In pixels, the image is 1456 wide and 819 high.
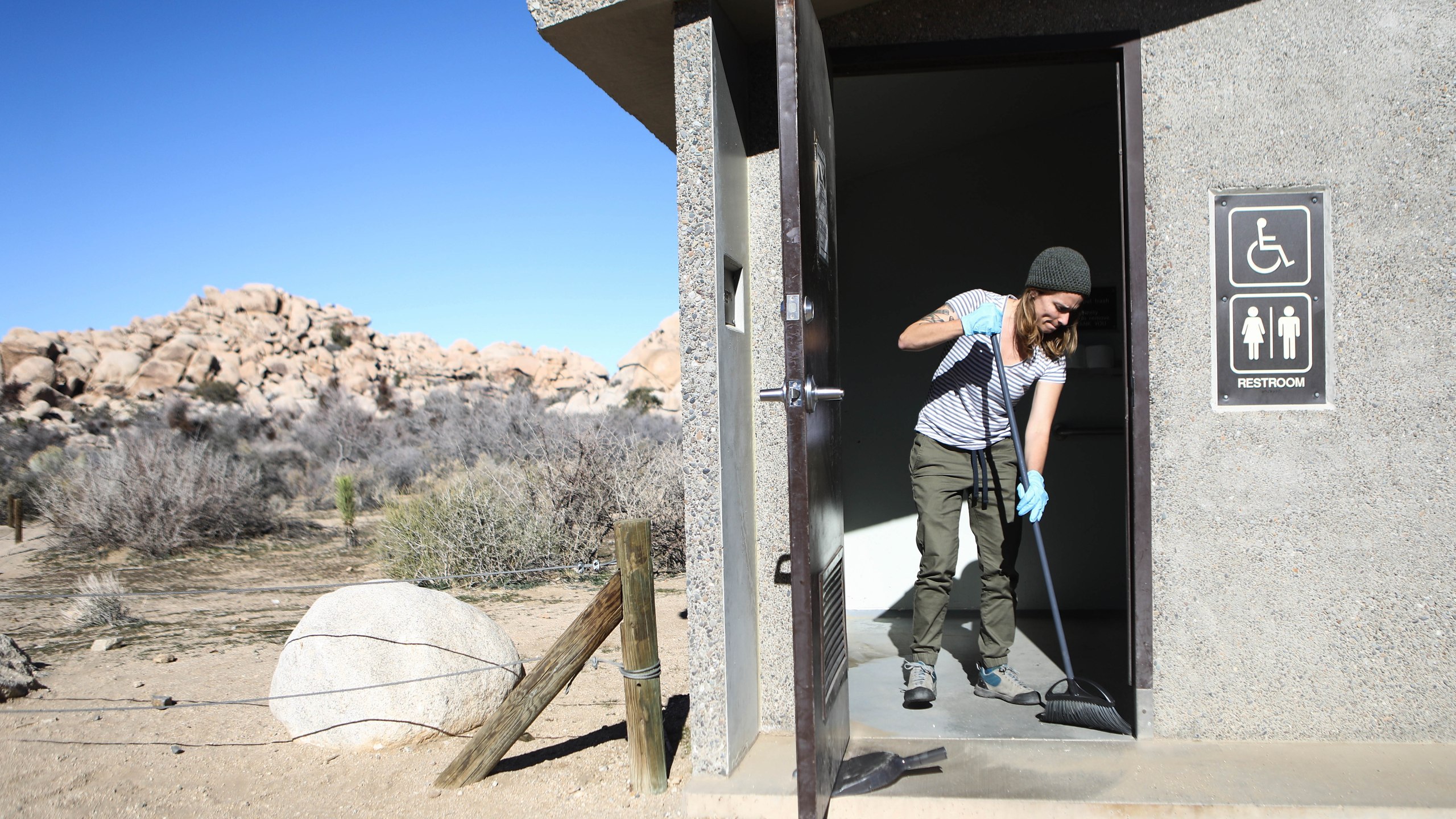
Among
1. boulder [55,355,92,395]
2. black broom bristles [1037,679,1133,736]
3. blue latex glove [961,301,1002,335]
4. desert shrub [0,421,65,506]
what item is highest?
boulder [55,355,92,395]

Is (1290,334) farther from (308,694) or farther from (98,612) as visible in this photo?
(98,612)

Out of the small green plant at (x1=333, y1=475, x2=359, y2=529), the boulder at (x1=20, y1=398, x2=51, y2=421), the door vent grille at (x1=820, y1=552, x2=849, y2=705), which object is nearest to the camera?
the door vent grille at (x1=820, y1=552, x2=849, y2=705)

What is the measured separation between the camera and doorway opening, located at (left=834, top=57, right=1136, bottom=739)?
5488 millimetres

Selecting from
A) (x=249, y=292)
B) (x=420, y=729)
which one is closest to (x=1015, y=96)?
(x=420, y=729)

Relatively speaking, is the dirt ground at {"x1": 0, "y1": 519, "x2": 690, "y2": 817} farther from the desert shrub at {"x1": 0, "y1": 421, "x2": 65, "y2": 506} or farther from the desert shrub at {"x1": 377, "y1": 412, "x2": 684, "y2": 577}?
the desert shrub at {"x1": 0, "y1": 421, "x2": 65, "y2": 506}

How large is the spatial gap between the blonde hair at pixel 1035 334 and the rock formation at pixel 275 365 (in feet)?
77.0

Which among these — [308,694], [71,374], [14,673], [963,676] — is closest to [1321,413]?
[963,676]

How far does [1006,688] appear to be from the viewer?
419cm

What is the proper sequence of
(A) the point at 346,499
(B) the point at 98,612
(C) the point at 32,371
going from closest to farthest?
1. (B) the point at 98,612
2. (A) the point at 346,499
3. (C) the point at 32,371

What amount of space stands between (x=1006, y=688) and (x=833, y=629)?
1400 mm

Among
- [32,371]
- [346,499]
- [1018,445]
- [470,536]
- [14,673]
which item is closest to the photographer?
[1018,445]

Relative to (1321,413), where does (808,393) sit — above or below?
above

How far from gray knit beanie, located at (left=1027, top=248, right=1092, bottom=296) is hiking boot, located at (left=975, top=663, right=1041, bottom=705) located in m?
1.73

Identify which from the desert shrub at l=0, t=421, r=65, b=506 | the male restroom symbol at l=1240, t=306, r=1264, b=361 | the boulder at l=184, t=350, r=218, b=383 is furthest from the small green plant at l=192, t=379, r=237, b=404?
the male restroom symbol at l=1240, t=306, r=1264, b=361
